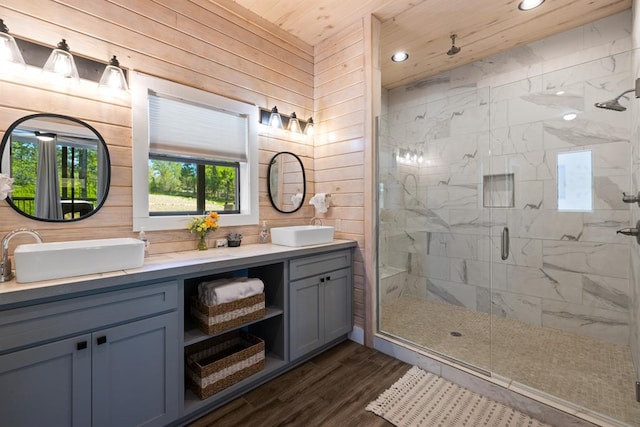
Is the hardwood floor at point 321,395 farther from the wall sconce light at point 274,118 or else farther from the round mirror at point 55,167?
the wall sconce light at point 274,118

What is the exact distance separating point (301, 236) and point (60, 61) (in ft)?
5.83

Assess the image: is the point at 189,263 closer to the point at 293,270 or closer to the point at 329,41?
the point at 293,270

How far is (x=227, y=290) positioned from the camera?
1881 millimetres

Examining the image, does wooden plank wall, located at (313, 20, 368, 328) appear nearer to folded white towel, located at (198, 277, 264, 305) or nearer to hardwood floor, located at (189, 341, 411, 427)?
hardwood floor, located at (189, 341, 411, 427)

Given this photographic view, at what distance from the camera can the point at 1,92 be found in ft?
5.03

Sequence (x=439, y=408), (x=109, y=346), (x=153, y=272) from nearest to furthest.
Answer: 1. (x=109, y=346)
2. (x=153, y=272)
3. (x=439, y=408)

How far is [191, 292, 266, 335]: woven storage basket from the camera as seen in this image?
5.90 ft

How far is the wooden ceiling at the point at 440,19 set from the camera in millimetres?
2396

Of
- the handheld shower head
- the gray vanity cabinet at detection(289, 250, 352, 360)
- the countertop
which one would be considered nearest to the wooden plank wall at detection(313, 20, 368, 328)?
the gray vanity cabinet at detection(289, 250, 352, 360)

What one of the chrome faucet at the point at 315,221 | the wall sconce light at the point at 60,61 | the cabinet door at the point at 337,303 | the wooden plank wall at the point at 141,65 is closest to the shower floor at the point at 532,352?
the cabinet door at the point at 337,303

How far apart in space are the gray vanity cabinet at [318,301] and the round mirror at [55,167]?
1.36 meters

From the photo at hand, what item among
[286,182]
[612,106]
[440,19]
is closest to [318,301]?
[286,182]

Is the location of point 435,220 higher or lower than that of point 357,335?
higher

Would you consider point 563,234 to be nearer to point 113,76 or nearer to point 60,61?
point 113,76
